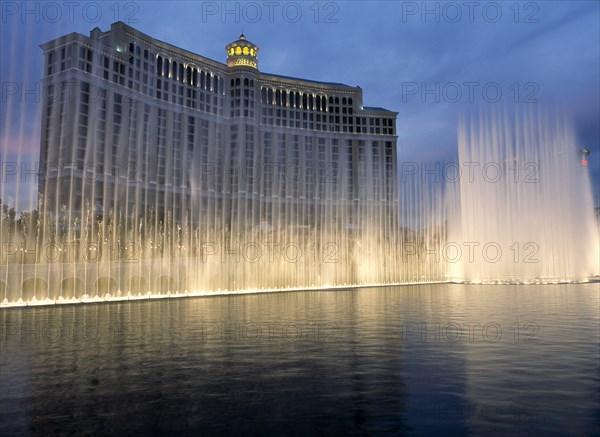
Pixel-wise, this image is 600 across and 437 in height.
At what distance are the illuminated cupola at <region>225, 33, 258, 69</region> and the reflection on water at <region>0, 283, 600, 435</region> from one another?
8854cm

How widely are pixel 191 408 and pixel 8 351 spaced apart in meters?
7.89

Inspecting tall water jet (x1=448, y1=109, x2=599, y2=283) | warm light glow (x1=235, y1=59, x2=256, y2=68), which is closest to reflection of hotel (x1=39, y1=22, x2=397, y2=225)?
warm light glow (x1=235, y1=59, x2=256, y2=68)

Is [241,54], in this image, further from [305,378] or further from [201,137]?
[305,378]

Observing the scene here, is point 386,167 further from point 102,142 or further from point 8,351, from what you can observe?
point 8,351

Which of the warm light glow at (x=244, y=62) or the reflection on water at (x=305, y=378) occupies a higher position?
the warm light glow at (x=244, y=62)

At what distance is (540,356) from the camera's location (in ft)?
36.9

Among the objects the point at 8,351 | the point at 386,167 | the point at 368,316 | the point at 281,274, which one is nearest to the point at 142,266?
the point at 281,274

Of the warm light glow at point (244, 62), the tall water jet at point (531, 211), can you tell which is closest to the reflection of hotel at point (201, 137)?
the warm light glow at point (244, 62)

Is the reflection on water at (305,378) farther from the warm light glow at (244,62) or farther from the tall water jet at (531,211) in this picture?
the warm light glow at (244,62)

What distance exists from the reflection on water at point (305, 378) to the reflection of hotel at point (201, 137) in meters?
55.5

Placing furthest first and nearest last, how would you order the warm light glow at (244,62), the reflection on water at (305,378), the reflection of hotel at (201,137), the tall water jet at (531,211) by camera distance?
the warm light glow at (244,62) → the reflection of hotel at (201,137) → the tall water jet at (531,211) → the reflection on water at (305,378)

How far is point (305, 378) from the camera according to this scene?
30.9ft

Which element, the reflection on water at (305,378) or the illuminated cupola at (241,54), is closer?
the reflection on water at (305,378)

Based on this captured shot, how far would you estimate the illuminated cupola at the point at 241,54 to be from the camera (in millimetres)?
99250
